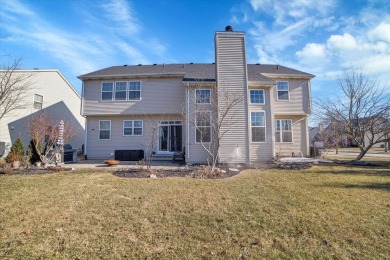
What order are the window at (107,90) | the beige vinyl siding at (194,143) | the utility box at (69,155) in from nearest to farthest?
the beige vinyl siding at (194,143), the utility box at (69,155), the window at (107,90)

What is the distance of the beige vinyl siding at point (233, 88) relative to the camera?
40.9ft

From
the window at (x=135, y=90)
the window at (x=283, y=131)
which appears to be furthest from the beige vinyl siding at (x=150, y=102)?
the window at (x=283, y=131)

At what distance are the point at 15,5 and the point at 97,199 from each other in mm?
8869

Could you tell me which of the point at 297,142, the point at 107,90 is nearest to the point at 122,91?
the point at 107,90

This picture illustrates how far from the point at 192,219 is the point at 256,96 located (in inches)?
431

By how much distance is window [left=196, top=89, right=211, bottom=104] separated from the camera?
13.1 m

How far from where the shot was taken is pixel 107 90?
53.0 ft

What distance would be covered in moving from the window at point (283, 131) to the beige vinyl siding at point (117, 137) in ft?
25.4

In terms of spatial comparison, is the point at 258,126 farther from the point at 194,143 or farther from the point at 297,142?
the point at 297,142

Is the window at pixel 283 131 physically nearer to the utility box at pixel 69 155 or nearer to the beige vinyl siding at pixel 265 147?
the beige vinyl siding at pixel 265 147

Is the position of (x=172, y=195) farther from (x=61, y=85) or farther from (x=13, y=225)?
(x=61, y=85)

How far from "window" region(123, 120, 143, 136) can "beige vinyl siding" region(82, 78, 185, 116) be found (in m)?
0.80

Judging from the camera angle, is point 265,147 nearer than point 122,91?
Yes

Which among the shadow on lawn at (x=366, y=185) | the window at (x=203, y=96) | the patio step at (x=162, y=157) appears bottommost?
the shadow on lawn at (x=366, y=185)
